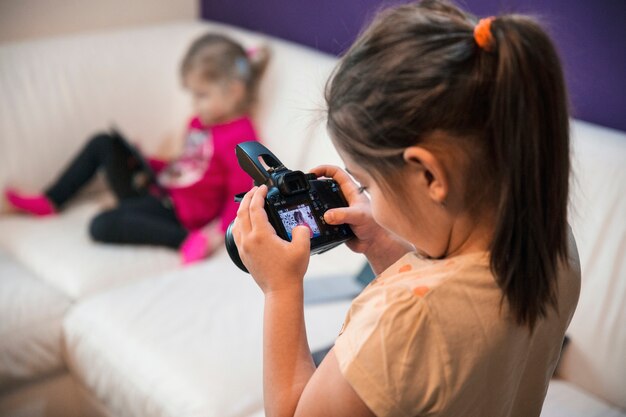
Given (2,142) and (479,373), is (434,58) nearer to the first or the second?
(479,373)

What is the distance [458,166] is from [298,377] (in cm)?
30

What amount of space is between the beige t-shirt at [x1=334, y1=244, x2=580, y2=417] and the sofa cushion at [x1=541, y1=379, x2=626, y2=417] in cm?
58

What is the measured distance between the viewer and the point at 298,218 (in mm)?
851

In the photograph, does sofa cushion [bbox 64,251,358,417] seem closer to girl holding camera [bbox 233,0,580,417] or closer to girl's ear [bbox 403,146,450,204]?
girl holding camera [bbox 233,0,580,417]

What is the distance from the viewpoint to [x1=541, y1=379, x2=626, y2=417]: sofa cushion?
119cm

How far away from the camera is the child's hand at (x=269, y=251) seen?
0.77m

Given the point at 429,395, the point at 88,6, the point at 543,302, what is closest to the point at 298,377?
the point at 429,395

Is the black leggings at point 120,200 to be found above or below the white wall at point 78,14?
below

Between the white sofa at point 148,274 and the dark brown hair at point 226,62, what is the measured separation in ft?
0.17

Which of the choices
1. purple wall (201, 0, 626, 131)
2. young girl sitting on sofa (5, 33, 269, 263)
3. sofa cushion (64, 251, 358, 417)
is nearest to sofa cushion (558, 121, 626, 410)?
purple wall (201, 0, 626, 131)

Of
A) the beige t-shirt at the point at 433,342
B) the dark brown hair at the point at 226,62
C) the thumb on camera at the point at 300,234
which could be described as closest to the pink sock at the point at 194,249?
the dark brown hair at the point at 226,62

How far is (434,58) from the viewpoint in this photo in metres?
0.61

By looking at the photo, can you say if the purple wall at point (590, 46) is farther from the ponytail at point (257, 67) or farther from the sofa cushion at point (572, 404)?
the sofa cushion at point (572, 404)

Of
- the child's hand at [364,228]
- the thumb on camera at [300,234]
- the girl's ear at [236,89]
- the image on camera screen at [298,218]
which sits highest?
the thumb on camera at [300,234]
